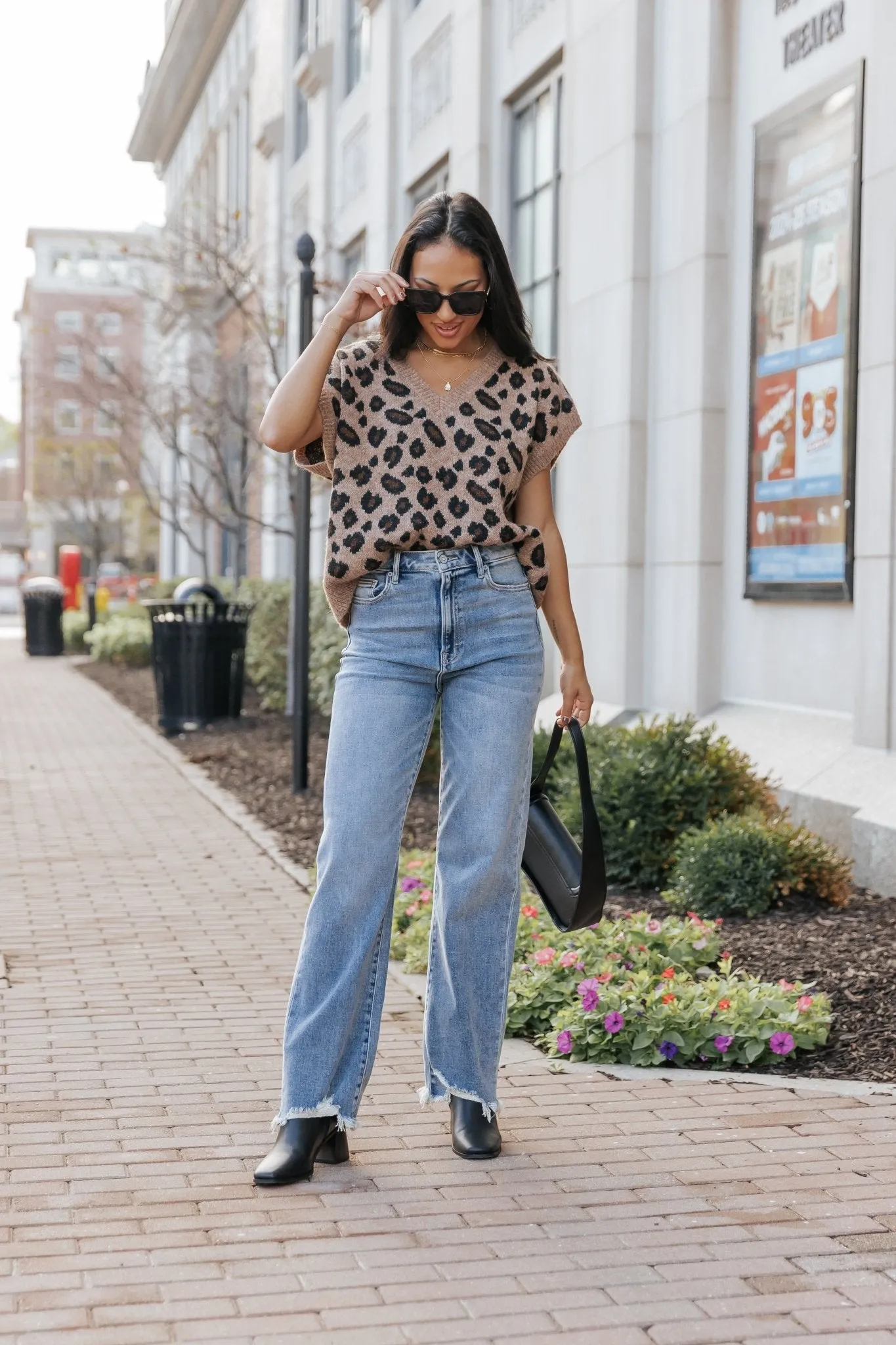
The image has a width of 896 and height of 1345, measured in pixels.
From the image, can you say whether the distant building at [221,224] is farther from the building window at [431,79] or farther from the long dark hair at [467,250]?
the long dark hair at [467,250]

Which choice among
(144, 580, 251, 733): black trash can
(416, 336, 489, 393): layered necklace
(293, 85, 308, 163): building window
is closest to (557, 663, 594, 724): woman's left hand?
(416, 336, 489, 393): layered necklace

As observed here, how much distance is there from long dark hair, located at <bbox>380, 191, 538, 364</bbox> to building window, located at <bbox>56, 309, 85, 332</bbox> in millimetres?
90093

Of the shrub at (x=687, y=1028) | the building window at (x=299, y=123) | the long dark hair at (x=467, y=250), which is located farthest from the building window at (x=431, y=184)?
the long dark hair at (x=467, y=250)

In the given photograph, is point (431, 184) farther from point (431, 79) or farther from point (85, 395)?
point (85, 395)

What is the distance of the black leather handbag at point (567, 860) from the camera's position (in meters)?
3.94

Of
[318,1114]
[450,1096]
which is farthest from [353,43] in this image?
[318,1114]

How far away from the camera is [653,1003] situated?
4.85 metres

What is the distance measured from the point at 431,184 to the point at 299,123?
7.76 meters

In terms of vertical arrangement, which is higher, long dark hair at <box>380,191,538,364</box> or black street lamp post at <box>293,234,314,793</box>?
long dark hair at <box>380,191,538,364</box>

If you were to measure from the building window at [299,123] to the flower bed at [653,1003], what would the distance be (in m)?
19.0

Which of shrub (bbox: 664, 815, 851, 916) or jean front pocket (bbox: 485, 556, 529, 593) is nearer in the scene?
jean front pocket (bbox: 485, 556, 529, 593)

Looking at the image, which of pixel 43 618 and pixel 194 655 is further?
pixel 43 618

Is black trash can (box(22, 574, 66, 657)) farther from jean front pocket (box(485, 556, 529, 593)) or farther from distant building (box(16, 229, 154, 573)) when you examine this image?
jean front pocket (box(485, 556, 529, 593))

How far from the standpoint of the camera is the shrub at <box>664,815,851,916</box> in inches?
258
